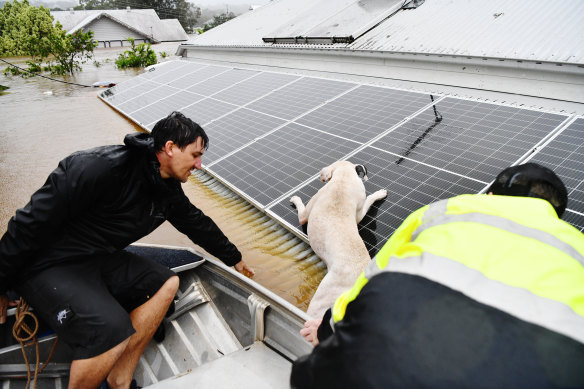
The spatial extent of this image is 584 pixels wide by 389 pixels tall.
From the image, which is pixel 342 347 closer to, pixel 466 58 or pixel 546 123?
pixel 546 123

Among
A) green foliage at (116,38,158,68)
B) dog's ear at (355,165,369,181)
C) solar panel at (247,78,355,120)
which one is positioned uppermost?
green foliage at (116,38,158,68)

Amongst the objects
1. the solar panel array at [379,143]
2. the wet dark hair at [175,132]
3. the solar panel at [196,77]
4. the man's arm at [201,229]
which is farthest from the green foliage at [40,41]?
the wet dark hair at [175,132]

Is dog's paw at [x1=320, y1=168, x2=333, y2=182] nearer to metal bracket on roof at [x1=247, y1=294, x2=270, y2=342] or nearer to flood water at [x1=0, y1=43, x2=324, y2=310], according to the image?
flood water at [x1=0, y1=43, x2=324, y2=310]

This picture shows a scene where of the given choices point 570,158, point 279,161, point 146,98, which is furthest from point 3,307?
point 146,98

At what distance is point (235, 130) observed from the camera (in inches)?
269

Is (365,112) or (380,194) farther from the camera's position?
(365,112)

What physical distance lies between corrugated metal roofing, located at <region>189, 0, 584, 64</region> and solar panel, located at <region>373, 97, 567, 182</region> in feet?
4.53

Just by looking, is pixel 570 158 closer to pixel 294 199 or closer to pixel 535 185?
pixel 535 185

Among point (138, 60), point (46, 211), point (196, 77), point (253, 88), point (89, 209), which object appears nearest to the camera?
point (46, 211)

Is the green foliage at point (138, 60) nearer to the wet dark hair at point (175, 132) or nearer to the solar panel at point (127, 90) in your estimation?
the solar panel at point (127, 90)

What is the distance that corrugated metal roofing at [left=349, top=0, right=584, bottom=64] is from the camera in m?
5.54

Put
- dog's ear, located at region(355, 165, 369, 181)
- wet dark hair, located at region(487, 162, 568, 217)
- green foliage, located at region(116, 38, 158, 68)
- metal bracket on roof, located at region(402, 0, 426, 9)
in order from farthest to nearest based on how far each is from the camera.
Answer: green foliage, located at region(116, 38, 158, 68)
metal bracket on roof, located at region(402, 0, 426, 9)
dog's ear, located at region(355, 165, 369, 181)
wet dark hair, located at region(487, 162, 568, 217)

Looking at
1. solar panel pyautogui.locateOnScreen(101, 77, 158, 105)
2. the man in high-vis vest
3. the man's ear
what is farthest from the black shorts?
solar panel pyautogui.locateOnScreen(101, 77, 158, 105)

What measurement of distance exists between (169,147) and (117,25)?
56100mm
